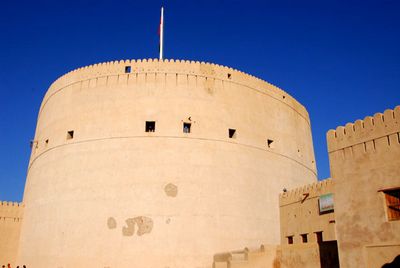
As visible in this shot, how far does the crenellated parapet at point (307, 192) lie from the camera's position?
42.2 ft

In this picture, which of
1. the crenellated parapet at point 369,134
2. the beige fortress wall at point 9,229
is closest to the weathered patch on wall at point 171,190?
the crenellated parapet at point 369,134

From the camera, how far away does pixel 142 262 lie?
12.3 meters

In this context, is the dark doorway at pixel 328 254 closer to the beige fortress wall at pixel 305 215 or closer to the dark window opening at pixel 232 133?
the beige fortress wall at pixel 305 215

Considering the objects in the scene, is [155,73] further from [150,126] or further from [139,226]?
[139,226]

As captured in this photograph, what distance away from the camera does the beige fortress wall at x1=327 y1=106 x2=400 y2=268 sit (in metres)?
7.24

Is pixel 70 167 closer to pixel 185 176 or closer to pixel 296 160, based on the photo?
pixel 185 176

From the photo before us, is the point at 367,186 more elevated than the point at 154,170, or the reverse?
the point at 154,170

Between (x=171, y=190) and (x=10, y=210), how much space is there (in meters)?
7.52

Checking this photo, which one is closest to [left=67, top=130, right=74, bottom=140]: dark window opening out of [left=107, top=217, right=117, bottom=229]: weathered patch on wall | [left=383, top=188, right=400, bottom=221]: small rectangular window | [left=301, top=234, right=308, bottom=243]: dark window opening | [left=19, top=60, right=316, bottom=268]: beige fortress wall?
[left=19, top=60, right=316, bottom=268]: beige fortress wall

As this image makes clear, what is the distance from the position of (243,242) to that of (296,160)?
17.6 feet

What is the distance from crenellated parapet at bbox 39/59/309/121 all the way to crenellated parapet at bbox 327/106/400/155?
7.57 meters

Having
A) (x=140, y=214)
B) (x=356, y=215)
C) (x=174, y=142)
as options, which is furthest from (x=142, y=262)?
(x=356, y=215)

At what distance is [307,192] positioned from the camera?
13594 mm

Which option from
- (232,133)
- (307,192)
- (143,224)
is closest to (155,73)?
(232,133)
